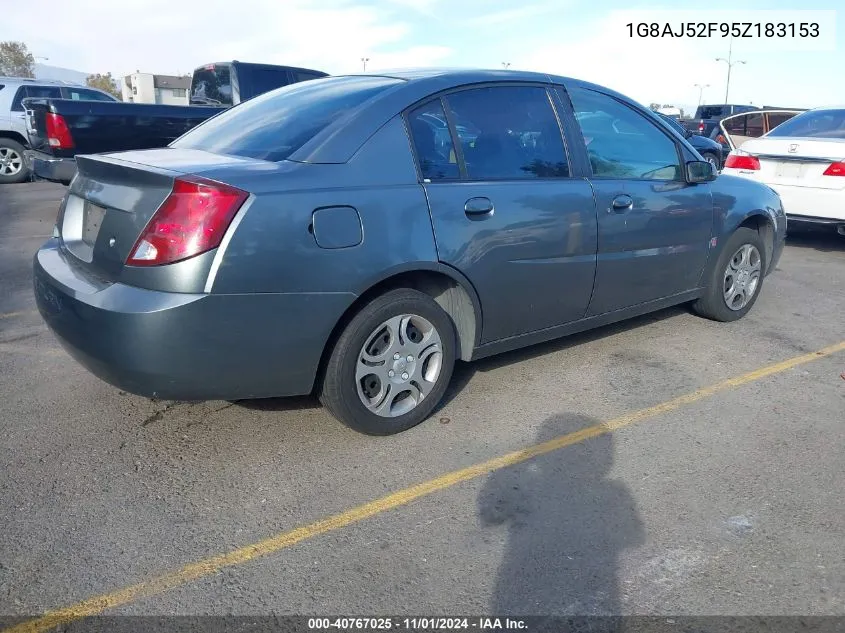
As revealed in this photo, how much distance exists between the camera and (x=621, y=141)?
14.5 feet

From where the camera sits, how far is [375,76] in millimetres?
3988

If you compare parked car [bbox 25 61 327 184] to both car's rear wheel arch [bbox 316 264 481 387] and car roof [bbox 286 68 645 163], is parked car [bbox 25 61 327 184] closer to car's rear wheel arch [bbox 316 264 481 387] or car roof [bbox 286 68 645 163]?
car roof [bbox 286 68 645 163]

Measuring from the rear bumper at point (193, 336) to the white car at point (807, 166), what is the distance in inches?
243

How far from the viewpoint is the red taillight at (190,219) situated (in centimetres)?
282

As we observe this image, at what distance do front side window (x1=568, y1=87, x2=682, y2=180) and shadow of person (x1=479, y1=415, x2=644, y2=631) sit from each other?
1.70 meters

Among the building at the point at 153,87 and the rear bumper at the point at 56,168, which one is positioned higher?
the building at the point at 153,87

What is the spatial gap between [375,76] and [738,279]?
313cm

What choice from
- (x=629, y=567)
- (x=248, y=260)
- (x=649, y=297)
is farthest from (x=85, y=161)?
(x=649, y=297)

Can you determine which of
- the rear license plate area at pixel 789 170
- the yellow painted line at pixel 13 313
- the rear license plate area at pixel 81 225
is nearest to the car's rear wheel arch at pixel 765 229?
the rear license plate area at pixel 789 170

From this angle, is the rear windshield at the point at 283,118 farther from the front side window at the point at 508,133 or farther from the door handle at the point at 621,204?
the door handle at the point at 621,204

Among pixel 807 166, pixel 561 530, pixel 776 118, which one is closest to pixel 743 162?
pixel 807 166

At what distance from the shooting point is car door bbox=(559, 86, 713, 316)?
Answer: 4219mm

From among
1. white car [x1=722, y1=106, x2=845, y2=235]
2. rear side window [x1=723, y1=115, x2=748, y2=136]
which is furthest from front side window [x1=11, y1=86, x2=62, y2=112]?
rear side window [x1=723, y1=115, x2=748, y2=136]

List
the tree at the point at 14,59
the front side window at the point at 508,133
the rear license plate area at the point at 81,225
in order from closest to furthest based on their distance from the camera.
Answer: the rear license plate area at the point at 81,225 → the front side window at the point at 508,133 → the tree at the point at 14,59
